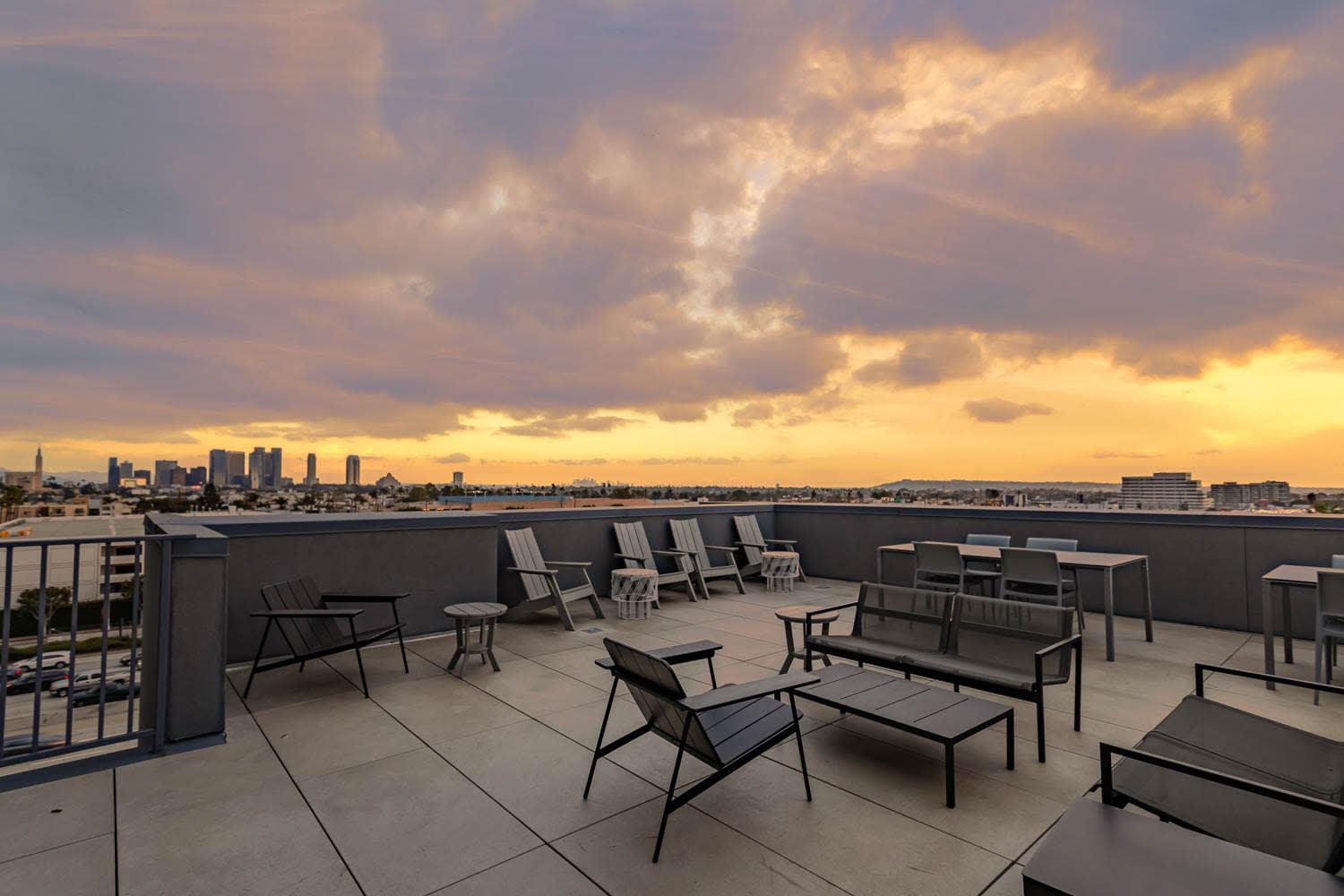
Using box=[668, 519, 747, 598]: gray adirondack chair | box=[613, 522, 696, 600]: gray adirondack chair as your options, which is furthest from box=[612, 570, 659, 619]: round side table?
box=[668, 519, 747, 598]: gray adirondack chair

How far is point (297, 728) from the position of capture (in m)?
3.58

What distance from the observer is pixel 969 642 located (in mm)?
3727

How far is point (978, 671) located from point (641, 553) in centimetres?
516

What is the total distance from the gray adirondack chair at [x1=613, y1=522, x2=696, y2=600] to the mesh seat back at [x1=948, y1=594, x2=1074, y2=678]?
4.14m

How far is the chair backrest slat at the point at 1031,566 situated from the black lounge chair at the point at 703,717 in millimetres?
3616

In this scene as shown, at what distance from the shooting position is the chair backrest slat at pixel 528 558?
6422 millimetres

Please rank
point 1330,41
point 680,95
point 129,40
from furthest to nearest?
point 680,95, point 129,40, point 1330,41

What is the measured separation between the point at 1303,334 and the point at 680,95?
969 centimetres

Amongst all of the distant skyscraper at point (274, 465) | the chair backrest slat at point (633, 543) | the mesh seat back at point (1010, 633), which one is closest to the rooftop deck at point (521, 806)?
the mesh seat back at point (1010, 633)

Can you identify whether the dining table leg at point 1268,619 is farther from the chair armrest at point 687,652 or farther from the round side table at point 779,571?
the round side table at point 779,571

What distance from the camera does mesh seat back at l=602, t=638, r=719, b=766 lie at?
2324 mm

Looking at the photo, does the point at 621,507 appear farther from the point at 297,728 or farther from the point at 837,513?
the point at 297,728

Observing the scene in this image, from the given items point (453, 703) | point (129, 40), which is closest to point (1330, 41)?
point (453, 703)

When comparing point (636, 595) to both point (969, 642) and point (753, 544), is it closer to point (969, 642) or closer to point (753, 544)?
point (753, 544)
